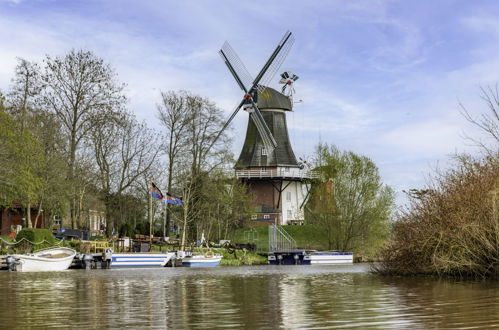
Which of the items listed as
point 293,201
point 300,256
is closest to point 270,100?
point 293,201

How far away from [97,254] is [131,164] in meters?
14.5

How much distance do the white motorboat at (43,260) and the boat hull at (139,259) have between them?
414 cm

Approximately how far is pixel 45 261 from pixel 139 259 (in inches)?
310

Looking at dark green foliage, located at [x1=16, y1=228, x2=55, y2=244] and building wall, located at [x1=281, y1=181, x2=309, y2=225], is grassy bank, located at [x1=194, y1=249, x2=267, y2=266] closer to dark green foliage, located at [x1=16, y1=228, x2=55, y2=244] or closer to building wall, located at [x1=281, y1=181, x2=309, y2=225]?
dark green foliage, located at [x1=16, y1=228, x2=55, y2=244]

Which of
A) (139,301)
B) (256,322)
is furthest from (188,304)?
(256,322)

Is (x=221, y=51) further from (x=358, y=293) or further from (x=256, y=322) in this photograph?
(x=256, y=322)

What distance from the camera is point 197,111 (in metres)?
56.1

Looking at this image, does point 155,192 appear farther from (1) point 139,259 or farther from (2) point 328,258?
(2) point 328,258

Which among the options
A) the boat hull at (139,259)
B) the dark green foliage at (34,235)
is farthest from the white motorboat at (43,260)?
the boat hull at (139,259)

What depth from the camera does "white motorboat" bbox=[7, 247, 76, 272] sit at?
114ft

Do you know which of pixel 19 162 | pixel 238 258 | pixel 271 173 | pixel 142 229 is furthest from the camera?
pixel 271 173

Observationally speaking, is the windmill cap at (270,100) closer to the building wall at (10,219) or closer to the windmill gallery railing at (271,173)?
the windmill gallery railing at (271,173)

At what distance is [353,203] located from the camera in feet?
189

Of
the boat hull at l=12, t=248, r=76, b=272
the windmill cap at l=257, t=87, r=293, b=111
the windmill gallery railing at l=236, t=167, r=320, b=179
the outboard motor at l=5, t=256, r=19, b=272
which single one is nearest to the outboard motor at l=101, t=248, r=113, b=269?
the boat hull at l=12, t=248, r=76, b=272
